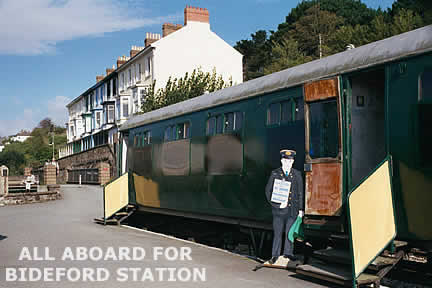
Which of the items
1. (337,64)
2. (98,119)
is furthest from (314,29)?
(337,64)

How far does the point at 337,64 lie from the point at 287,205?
237cm

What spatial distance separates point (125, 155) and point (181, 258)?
8.27m

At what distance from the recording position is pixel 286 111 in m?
9.46

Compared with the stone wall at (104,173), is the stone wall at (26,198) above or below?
below

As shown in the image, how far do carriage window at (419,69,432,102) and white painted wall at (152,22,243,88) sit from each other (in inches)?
1536

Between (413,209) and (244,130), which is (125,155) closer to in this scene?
(244,130)

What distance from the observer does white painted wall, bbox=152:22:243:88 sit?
45656 mm

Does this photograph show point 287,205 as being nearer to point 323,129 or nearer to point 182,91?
point 323,129

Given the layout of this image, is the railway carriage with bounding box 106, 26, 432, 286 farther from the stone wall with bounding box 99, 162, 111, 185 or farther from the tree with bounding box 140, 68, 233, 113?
the stone wall with bounding box 99, 162, 111, 185

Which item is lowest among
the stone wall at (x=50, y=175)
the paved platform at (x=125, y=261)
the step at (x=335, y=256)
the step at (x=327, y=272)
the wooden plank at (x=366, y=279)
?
the paved platform at (x=125, y=261)

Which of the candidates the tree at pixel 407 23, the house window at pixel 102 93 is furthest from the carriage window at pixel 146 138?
the house window at pixel 102 93

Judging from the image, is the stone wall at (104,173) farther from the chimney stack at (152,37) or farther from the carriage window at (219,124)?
the carriage window at (219,124)

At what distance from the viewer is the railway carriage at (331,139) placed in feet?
23.2

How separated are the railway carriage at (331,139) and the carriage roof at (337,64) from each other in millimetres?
19
